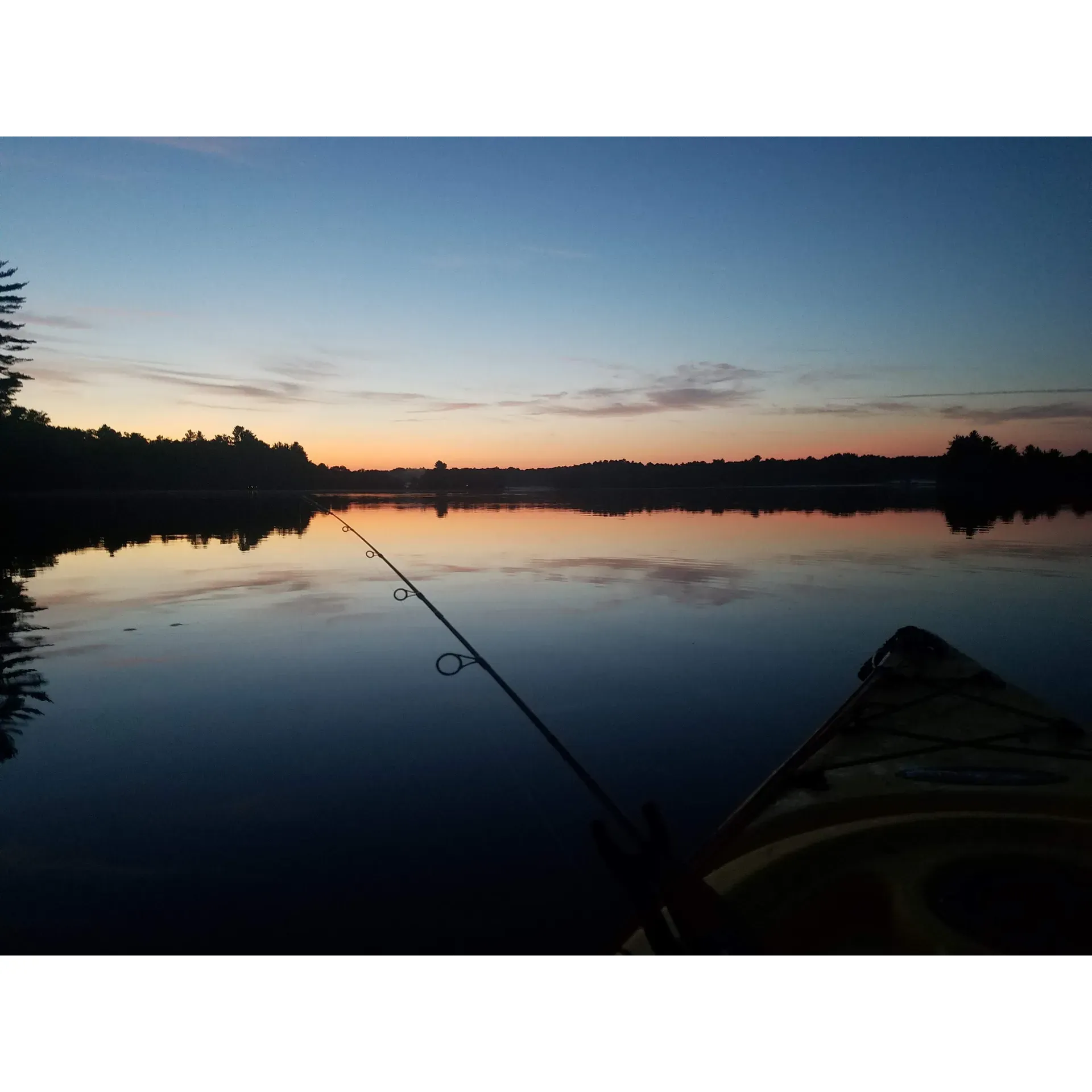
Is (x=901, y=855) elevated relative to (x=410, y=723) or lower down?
elevated

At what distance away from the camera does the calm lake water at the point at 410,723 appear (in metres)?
4.21

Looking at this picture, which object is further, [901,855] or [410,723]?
[410,723]

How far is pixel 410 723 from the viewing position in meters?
7.39

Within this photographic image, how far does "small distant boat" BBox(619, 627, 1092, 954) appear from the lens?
10.7 feet

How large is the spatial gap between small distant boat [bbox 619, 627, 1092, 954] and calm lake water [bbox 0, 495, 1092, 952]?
3.10ft

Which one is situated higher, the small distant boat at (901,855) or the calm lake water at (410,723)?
the small distant boat at (901,855)

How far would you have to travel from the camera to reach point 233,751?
260 inches

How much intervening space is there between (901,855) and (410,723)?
5.28 metres

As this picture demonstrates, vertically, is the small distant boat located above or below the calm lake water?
above

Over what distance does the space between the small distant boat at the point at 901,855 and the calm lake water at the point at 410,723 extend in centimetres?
95

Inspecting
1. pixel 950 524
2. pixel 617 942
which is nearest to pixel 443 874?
pixel 617 942

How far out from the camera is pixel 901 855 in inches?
152

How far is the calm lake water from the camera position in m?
4.21

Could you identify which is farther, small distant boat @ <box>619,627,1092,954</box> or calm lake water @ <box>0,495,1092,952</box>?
calm lake water @ <box>0,495,1092,952</box>
